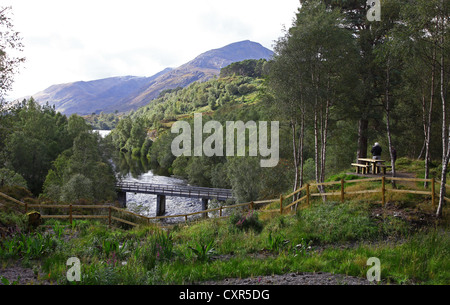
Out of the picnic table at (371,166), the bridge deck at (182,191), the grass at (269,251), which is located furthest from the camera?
the bridge deck at (182,191)

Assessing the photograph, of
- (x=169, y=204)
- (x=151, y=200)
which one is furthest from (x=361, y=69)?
(x=151, y=200)

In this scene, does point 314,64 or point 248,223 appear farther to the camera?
point 314,64

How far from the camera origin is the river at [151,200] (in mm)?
43281

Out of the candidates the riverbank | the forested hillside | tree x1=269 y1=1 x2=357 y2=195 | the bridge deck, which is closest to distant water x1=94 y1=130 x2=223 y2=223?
the bridge deck

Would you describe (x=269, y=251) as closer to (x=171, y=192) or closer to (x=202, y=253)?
(x=202, y=253)

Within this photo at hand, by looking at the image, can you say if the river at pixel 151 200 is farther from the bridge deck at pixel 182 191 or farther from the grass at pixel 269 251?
the grass at pixel 269 251

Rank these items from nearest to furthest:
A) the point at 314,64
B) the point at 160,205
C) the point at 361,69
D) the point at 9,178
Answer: the point at 314,64 < the point at 361,69 < the point at 9,178 < the point at 160,205

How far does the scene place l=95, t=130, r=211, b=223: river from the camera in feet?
142

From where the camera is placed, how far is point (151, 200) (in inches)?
2041

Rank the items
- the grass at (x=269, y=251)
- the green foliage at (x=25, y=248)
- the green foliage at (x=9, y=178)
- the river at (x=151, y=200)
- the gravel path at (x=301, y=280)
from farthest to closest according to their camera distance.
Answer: the river at (x=151, y=200)
the green foliage at (x=9, y=178)
the green foliage at (x=25, y=248)
the grass at (x=269, y=251)
the gravel path at (x=301, y=280)

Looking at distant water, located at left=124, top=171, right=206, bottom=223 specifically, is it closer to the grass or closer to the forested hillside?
the forested hillside

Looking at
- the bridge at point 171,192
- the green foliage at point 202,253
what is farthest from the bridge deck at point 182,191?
the green foliage at point 202,253
